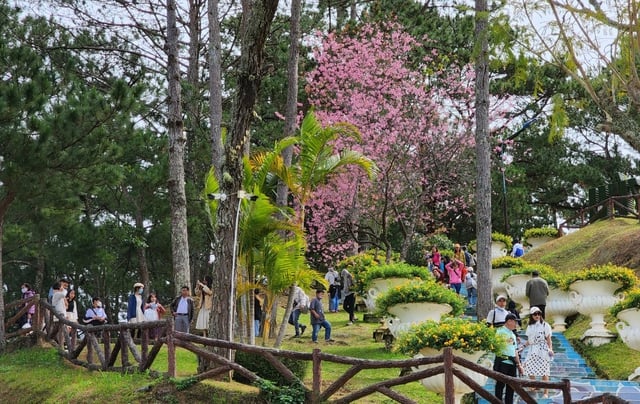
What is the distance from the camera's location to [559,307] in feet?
60.8

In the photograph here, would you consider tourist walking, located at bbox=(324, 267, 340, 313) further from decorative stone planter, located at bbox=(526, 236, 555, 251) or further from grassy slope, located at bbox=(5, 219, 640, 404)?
decorative stone planter, located at bbox=(526, 236, 555, 251)

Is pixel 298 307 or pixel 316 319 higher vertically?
pixel 298 307

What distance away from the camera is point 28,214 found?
22172mm

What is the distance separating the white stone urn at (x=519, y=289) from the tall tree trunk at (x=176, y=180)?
A: 24.0 feet

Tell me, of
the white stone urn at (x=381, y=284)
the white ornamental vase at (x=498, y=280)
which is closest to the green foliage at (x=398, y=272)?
the white stone urn at (x=381, y=284)

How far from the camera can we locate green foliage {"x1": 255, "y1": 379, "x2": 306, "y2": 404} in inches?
432

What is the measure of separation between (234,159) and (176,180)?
660cm

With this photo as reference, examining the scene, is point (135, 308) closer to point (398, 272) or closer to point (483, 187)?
point (398, 272)

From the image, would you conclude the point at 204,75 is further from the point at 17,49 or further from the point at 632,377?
the point at 632,377

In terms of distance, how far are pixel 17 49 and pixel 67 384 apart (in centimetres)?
655

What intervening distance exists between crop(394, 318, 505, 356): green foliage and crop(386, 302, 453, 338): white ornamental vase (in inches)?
131

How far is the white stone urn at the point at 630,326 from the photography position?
45.5 feet

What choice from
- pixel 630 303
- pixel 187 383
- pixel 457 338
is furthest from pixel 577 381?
pixel 187 383

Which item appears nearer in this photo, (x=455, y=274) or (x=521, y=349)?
(x=521, y=349)
